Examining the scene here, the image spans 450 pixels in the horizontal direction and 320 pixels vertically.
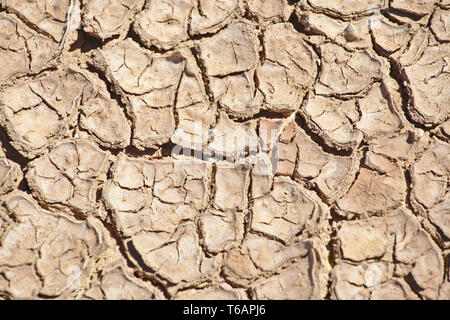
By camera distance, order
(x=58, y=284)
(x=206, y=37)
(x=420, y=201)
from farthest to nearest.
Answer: (x=206, y=37) < (x=420, y=201) < (x=58, y=284)

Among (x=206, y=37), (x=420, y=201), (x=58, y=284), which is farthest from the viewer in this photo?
(x=206, y=37)

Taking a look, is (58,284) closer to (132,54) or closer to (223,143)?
(223,143)

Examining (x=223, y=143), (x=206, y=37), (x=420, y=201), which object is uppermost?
(x=206, y=37)

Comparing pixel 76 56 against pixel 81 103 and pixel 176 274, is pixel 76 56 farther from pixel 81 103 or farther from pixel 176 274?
pixel 176 274

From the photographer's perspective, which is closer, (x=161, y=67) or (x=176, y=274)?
(x=176, y=274)

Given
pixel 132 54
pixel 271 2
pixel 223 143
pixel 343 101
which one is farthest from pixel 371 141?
pixel 132 54

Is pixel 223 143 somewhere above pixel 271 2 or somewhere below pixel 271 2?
below

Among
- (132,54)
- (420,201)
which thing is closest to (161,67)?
(132,54)
